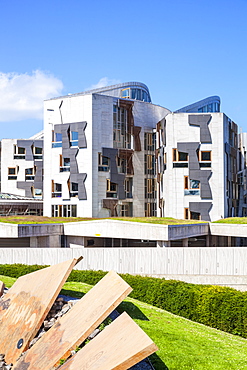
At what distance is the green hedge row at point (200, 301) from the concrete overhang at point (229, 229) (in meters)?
14.4

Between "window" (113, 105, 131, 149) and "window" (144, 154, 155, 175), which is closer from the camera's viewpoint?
"window" (113, 105, 131, 149)

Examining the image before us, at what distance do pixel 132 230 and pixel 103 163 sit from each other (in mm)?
15929

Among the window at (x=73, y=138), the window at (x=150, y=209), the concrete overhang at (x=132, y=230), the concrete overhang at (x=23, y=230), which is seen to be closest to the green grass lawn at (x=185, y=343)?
the concrete overhang at (x=132, y=230)

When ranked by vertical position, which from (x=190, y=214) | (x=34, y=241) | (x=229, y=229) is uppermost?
(x=190, y=214)

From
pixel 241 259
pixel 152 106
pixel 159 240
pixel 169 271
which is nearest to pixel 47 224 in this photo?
pixel 159 240

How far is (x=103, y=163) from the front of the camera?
140ft

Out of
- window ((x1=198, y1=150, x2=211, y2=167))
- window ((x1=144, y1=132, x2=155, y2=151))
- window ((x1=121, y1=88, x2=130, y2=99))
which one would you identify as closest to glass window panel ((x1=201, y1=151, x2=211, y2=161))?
window ((x1=198, y1=150, x2=211, y2=167))

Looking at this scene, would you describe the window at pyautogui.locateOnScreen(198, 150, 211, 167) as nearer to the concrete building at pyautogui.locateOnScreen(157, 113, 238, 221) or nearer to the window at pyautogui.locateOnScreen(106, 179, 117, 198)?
the concrete building at pyautogui.locateOnScreen(157, 113, 238, 221)

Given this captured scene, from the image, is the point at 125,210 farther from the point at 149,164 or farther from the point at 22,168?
the point at 22,168

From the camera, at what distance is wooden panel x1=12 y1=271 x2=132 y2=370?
9117 mm

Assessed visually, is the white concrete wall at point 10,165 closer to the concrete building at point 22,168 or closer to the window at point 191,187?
the concrete building at point 22,168

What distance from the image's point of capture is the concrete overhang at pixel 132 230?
26312mm

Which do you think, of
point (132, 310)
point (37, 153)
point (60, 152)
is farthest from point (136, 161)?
point (132, 310)

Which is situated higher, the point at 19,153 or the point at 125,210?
the point at 19,153
